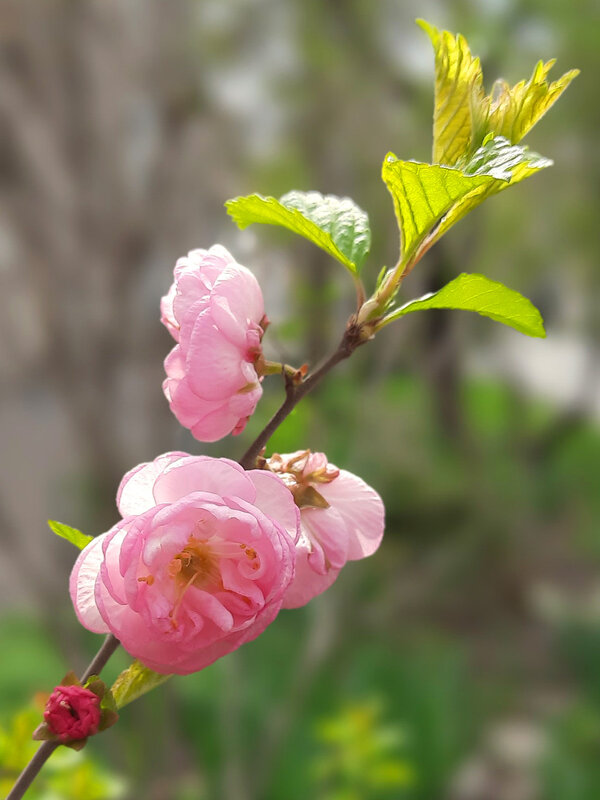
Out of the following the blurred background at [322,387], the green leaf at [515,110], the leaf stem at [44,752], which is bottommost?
the blurred background at [322,387]

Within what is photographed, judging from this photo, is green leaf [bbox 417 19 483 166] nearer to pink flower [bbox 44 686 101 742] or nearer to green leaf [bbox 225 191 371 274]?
green leaf [bbox 225 191 371 274]

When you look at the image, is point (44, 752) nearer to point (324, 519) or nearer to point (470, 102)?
point (324, 519)

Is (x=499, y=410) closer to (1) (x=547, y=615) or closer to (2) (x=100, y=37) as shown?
(1) (x=547, y=615)

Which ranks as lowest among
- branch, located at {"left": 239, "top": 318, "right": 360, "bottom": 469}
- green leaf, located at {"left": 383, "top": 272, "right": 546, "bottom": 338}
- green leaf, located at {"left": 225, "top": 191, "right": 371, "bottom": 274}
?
branch, located at {"left": 239, "top": 318, "right": 360, "bottom": 469}

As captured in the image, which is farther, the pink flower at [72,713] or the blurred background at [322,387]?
the blurred background at [322,387]

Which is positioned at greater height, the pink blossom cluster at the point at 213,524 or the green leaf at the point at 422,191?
the green leaf at the point at 422,191

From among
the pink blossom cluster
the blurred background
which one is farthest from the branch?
the blurred background

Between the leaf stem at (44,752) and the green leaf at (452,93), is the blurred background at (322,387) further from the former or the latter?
the green leaf at (452,93)

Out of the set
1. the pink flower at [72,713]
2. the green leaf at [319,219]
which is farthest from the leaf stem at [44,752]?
the green leaf at [319,219]

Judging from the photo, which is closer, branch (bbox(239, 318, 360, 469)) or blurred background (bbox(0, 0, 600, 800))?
branch (bbox(239, 318, 360, 469))
